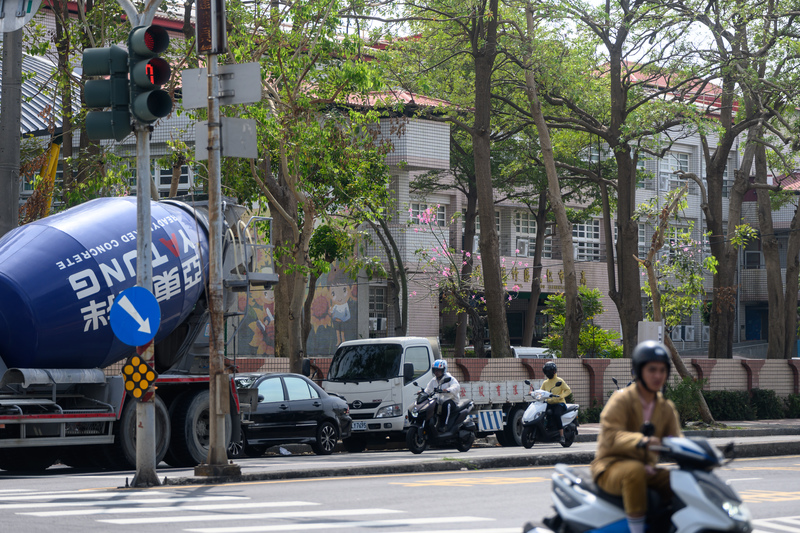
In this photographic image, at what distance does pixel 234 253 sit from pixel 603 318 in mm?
33854

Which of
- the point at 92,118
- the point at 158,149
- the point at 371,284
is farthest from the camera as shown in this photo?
the point at 371,284

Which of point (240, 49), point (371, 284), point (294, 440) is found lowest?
point (294, 440)

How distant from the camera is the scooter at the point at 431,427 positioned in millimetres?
19531

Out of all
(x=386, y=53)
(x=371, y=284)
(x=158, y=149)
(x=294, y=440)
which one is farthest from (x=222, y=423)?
(x=371, y=284)

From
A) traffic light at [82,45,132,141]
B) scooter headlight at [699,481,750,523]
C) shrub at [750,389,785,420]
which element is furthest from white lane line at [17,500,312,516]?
shrub at [750,389,785,420]

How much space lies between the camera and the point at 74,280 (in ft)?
48.7

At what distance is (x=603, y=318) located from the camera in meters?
49.8

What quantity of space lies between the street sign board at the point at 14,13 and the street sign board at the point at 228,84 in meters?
3.89

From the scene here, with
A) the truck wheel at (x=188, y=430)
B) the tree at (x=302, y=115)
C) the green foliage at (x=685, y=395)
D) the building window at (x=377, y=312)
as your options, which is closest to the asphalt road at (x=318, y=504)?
the truck wheel at (x=188, y=430)

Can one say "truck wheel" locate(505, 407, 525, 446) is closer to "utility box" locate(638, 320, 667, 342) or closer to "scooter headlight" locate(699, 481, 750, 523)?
"utility box" locate(638, 320, 667, 342)

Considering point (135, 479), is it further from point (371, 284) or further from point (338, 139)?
point (371, 284)

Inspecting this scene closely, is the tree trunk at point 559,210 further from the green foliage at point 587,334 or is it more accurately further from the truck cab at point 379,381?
the truck cab at point 379,381

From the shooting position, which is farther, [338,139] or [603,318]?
[603,318]

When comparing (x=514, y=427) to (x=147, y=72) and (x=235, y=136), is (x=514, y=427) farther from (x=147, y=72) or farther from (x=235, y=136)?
(x=147, y=72)
